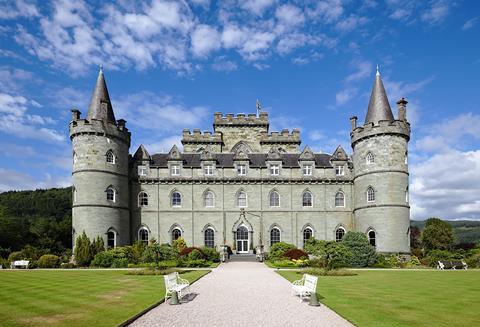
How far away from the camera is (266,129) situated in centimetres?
5003

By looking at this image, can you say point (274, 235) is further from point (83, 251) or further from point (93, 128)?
point (93, 128)

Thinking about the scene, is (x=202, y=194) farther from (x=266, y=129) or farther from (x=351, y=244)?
(x=351, y=244)

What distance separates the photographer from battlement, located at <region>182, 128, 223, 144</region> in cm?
4850

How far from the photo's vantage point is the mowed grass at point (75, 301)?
10.7 m

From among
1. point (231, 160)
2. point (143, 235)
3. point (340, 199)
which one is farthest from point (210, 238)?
point (340, 199)

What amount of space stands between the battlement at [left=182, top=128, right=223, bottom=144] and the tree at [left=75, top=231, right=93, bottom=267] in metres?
17.5

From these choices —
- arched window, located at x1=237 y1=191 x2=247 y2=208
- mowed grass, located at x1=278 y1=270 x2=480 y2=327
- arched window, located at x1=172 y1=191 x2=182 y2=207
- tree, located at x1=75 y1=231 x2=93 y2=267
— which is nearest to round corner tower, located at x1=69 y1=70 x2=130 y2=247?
tree, located at x1=75 y1=231 x2=93 y2=267

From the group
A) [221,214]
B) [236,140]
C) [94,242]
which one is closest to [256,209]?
[221,214]

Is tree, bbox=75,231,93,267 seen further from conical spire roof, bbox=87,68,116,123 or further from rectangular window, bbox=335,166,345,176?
rectangular window, bbox=335,166,345,176

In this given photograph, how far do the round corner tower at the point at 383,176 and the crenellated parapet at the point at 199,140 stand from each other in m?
16.3

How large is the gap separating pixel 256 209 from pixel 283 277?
63.3ft

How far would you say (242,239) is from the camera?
41.2 m

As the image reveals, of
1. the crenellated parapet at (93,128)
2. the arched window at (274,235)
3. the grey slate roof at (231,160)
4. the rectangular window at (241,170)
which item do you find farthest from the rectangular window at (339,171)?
the crenellated parapet at (93,128)

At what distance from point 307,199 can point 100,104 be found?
73.9 feet
